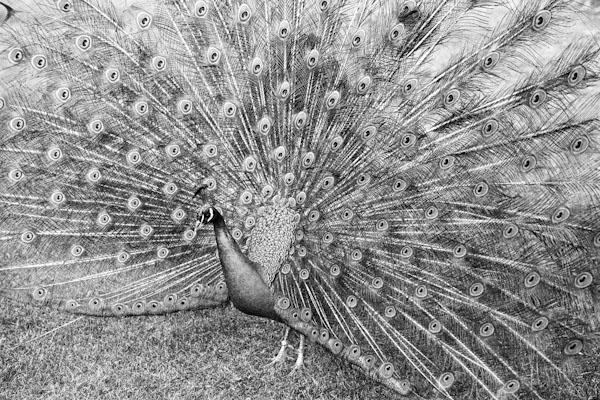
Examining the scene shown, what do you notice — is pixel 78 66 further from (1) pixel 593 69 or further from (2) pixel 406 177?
(1) pixel 593 69

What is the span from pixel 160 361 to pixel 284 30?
220cm

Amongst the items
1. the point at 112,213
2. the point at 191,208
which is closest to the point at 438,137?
the point at 191,208

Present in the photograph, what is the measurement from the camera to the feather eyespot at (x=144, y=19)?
3.96m

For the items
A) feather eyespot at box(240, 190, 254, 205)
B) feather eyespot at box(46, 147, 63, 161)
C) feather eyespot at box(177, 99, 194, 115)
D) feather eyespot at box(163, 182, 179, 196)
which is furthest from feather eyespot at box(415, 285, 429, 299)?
feather eyespot at box(46, 147, 63, 161)

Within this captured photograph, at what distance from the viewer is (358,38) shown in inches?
156

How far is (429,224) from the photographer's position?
4141 mm

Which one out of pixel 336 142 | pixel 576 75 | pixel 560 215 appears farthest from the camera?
pixel 336 142

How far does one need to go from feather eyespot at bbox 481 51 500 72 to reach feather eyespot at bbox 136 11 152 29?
1.77 meters

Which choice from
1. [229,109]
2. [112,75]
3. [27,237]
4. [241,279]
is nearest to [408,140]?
[229,109]

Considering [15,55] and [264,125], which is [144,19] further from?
Result: [264,125]

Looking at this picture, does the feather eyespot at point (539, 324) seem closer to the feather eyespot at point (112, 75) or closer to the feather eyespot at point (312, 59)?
the feather eyespot at point (312, 59)

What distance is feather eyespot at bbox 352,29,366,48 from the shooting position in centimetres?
394

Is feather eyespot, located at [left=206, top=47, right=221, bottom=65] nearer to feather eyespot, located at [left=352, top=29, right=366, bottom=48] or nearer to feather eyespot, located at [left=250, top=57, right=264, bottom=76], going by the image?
feather eyespot, located at [left=250, top=57, right=264, bottom=76]

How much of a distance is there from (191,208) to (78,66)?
102cm
